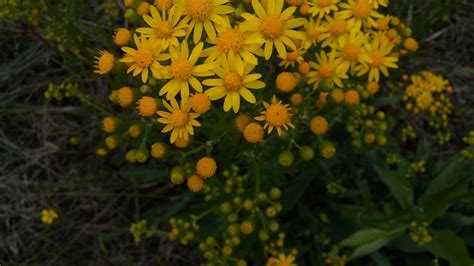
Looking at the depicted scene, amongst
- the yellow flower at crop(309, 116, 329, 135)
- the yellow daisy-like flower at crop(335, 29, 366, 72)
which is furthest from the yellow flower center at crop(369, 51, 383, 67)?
the yellow flower at crop(309, 116, 329, 135)

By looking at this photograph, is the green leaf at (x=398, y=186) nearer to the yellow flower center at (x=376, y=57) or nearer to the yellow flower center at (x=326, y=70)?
the yellow flower center at (x=376, y=57)

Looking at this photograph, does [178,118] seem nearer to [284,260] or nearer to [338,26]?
[338,26]

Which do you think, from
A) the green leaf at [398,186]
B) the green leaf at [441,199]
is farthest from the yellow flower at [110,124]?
the green leaf at [441,199]

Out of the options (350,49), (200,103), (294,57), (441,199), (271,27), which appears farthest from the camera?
(441,199)

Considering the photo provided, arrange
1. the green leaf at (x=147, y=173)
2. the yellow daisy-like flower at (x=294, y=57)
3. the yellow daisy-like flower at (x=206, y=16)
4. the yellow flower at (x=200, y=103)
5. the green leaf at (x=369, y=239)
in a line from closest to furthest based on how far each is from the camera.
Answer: the yellow flower at (x=200, y=103)
the yellow daisy-like flower at (x=206, y=16)
the yellow daisy-like flower at (x=294, y=57)
the green leaf at (x=369, y=239)
the green leaf at (x=147, y=173)

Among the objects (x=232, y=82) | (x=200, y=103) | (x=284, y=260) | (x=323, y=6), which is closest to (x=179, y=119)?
(x=200, y=103)

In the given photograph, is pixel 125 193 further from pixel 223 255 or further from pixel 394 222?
A: pixel 394 222
